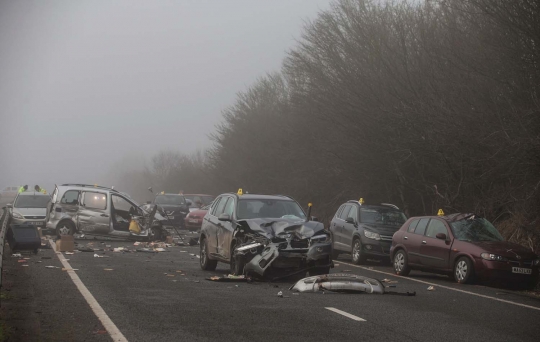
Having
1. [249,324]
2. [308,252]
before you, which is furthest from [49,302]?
[308,252]

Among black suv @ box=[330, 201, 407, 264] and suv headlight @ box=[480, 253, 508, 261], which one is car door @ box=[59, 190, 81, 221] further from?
suv headlight @ box=[480, 253, 508, 261]

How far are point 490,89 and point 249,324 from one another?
13.0 metres

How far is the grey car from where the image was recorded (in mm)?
30844

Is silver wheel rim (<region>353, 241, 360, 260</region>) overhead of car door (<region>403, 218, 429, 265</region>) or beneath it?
beneath

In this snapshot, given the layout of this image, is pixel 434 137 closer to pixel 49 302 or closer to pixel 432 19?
pixel 432 19

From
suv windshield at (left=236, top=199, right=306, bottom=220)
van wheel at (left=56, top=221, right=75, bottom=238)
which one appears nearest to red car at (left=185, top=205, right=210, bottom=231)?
van wheel at (left=56, top=221, right=75, bottom=238)

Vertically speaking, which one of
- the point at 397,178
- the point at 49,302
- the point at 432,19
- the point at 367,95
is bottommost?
the point at 49,302

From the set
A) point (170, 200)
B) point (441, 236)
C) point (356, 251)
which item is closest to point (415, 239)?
point (441, 236)

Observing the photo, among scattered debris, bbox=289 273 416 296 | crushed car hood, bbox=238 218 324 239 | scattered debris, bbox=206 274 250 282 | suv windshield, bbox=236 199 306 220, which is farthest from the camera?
suv windshield, bbox=236 199 306 220

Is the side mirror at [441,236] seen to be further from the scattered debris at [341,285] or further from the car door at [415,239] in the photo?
the scattered debris at [341,285]

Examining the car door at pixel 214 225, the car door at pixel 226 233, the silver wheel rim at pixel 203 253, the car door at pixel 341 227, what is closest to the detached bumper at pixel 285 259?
the car door at pixel 226 233

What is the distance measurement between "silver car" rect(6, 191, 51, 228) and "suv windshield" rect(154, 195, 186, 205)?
9574mm

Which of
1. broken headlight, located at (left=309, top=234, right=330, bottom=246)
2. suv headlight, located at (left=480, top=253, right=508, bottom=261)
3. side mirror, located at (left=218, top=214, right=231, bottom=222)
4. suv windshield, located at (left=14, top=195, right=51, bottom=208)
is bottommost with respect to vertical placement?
suv headlight, located at (left=480, top=253, right=508, bottom=261)

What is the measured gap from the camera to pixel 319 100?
32.0 metres
